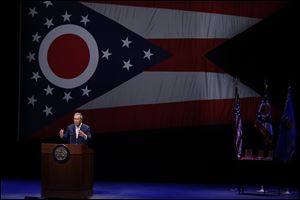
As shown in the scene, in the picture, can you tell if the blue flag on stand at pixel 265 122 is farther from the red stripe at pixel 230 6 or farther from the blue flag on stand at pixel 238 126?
the red stripe at pixel 230 6

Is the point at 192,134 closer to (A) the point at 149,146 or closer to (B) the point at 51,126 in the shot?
(A) the point at 149,146

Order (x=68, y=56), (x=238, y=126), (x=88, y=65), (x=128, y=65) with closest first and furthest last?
(x=238, y=126)
(x=128, y=65)
(x=88, y=65)
(x=68, y=56)

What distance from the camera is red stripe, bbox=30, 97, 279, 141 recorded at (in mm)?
8898

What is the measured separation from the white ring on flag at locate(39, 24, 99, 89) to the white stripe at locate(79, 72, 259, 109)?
1.64 feet

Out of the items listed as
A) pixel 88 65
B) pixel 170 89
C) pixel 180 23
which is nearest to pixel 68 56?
pixel 88 65

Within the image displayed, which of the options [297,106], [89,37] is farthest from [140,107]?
[297,106]

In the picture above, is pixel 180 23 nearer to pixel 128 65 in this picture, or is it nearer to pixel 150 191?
pixel 128 65

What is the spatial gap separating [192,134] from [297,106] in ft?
6.04

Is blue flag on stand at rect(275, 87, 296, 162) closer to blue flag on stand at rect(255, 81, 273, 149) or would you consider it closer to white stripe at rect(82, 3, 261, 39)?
blue flag on stand at rect(255, 81, 273, 149)

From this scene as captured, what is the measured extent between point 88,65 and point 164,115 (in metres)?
1.68

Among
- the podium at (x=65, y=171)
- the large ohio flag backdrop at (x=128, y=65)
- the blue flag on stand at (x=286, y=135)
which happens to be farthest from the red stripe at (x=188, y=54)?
the podium at (x=65, y=171)

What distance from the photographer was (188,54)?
29.8 ft

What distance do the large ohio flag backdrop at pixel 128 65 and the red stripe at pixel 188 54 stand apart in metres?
0.02

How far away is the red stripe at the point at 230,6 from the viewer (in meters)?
8.98
